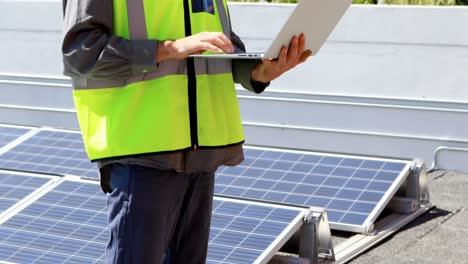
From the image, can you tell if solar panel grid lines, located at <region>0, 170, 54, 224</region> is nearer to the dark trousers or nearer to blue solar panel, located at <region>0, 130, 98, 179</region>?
blue solar panel, located at <region>0, 130, 98, 179</region>

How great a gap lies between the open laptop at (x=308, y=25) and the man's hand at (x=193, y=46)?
0.11 feet

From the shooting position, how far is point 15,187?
577cm

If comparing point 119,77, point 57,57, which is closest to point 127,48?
point 119,77

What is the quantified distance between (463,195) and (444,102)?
0.98m

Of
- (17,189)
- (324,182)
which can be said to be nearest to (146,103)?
A: (17,189)

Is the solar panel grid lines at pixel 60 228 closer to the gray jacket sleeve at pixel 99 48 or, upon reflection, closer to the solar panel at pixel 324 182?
the solar panel at pixel 324 182

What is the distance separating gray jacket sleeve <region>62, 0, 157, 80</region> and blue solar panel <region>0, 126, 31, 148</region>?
4299 mm

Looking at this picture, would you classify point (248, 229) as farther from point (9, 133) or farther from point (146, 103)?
point (9, 133)

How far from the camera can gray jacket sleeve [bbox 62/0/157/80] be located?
2857 millimetres

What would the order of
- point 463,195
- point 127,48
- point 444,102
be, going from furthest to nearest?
1. point 444,102
2. point 463,195
3. point 127,48

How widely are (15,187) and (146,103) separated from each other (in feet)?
9.83

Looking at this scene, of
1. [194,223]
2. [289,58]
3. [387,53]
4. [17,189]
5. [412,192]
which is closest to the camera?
[289,58]

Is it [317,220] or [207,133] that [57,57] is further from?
[207,133]

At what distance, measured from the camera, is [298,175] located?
6445mm
